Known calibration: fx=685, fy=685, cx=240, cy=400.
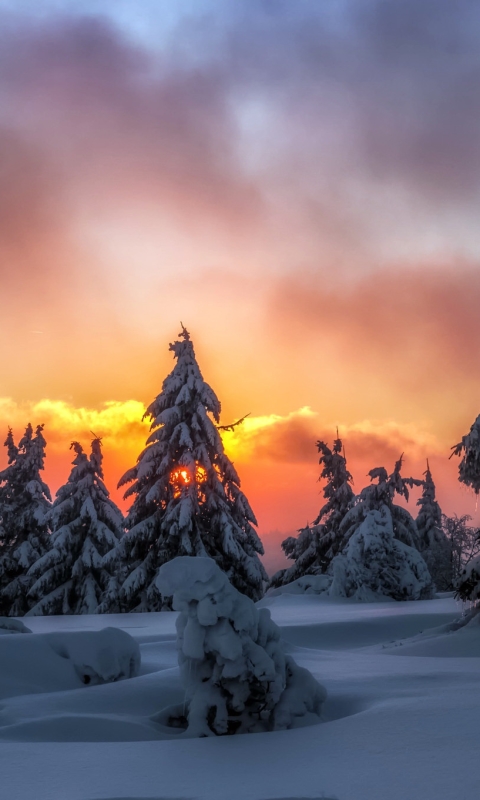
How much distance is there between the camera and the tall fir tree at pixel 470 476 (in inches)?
375

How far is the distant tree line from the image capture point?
19703mm

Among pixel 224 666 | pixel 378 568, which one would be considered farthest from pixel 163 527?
pixel 224 666

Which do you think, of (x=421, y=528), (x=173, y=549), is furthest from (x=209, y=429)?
(x=421, y=528)

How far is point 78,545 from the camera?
25.9m

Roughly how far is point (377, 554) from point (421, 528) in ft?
76.1

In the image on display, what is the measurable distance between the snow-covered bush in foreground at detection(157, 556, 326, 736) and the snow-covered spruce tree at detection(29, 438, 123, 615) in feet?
69.7

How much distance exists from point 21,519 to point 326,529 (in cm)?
1356

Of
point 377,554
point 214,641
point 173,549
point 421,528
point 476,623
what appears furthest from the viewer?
point 421,528

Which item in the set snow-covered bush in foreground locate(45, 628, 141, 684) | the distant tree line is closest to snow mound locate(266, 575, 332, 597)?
the distant tree line

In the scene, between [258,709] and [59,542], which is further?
[59,542]

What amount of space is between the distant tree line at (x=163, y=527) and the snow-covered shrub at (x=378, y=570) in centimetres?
3

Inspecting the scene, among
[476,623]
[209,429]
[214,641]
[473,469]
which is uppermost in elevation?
[209,429]

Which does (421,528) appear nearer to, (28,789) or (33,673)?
(33,673)

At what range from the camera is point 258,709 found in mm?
4094
